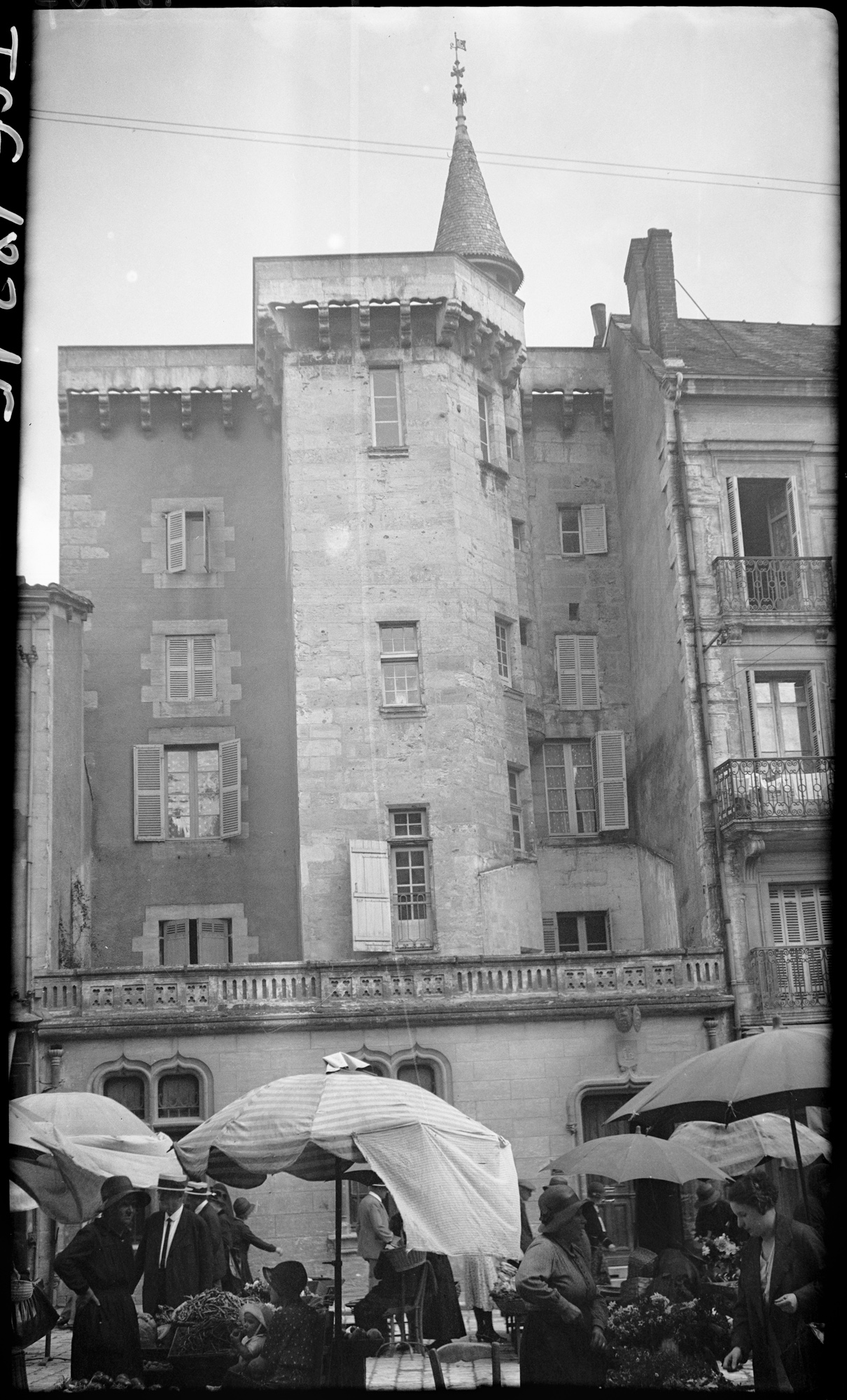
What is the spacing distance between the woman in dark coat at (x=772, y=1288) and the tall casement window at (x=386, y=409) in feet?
72.8

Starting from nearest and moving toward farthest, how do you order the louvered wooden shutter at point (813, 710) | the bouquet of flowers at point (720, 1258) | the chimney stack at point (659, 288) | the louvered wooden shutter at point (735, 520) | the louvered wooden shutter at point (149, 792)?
the bouquet of flowers at point (720, 1258) → the louvered wooden shutter at point (813, 710) → the louvered wooden shutter at point (735, 520) → the louvered wooden shutter at point (149, 792) → the chimney stack at point (659, 288)

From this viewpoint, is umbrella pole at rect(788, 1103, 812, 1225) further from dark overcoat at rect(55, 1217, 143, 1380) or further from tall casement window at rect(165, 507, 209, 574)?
tall casement window at rect(165, 507, 209, 574)

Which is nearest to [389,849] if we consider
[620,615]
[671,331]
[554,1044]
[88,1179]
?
[554,1044]

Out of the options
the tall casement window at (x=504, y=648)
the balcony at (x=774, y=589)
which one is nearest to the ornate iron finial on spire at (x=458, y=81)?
the balcony at (x=774, y=589)

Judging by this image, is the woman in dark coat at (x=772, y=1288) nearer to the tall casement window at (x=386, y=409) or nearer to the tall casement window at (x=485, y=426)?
the tall casement window at (x=386, y=409)

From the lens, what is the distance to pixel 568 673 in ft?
112

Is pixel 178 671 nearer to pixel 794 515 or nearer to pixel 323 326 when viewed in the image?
pixel 323 326

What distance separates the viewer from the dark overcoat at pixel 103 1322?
40.1 feet

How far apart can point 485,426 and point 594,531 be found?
11.6 ft

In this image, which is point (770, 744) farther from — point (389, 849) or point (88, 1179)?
point (88, 1179)

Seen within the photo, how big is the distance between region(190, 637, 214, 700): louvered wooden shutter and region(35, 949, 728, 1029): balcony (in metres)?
8.75

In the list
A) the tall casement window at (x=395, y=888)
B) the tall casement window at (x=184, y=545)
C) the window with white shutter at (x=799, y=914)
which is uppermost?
the tall casement window at (x=184, y=545)

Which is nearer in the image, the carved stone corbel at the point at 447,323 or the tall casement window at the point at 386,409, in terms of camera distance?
the carved stone corbel at the point at 447,323

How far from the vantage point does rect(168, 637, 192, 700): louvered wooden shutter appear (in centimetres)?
3319
